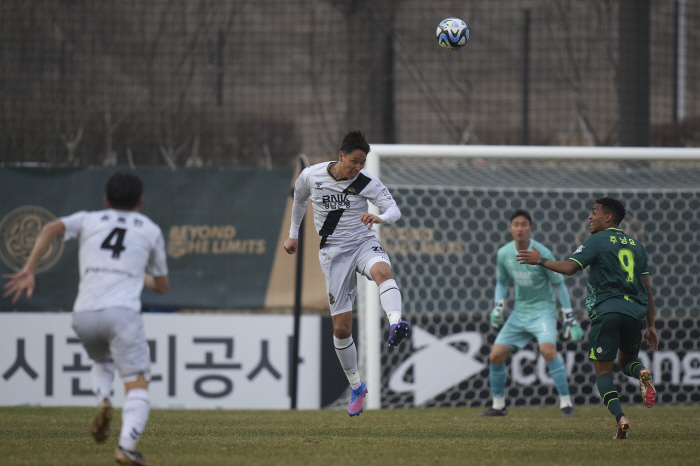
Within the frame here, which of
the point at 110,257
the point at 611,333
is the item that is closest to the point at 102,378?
the point at 110,257

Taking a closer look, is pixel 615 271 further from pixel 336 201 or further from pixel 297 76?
pixel 297 76

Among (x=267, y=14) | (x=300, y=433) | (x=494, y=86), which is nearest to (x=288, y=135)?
(x=267, y=14)

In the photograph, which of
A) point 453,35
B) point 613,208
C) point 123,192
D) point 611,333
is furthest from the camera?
point 453,35

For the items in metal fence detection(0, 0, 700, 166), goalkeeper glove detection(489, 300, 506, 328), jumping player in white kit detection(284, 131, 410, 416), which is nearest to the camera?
jumping player in white kit detection(284, 131, 410, 416)

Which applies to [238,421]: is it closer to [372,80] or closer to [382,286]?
[382,286]

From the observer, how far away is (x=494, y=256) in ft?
36.2

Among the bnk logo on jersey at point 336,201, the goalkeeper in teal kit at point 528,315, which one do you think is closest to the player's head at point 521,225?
the goalkeeper in teal kit at point 528,315

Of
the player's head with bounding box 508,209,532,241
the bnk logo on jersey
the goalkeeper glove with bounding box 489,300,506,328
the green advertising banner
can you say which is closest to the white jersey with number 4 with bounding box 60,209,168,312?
the bnk logo on jersey

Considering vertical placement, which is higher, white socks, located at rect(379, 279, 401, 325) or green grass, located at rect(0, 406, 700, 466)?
white socks, located at rect(379, 279, 401, 325)

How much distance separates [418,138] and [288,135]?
7.35ft

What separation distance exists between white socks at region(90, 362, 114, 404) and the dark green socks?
145 inches

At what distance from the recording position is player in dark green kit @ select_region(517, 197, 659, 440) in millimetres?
6512

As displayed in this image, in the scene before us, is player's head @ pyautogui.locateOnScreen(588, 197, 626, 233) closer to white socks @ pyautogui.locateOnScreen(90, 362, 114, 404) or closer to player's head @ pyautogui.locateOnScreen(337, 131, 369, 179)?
player's head @ pyautogui.locateOnScreen(337, 131, 369, 179)

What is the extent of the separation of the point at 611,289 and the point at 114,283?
3.76 metres
